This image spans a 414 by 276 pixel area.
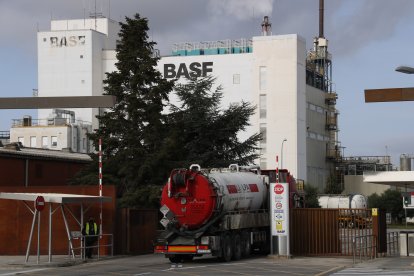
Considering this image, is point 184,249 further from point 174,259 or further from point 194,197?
point 194,197

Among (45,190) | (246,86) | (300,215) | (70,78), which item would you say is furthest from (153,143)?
(70,78)

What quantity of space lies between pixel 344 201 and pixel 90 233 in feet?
190

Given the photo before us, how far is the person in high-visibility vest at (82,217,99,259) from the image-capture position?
105 feet

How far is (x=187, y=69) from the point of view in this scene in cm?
11425

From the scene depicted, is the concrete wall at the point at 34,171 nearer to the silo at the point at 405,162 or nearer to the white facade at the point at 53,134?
the silo at the point at 405,162

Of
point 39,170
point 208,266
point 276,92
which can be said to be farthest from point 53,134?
point 208,266

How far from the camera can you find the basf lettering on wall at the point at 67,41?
117 metres

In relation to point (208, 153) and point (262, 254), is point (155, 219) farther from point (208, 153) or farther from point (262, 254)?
point (208, 153)

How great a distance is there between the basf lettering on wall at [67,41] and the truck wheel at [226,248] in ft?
295

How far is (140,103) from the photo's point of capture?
43094mm

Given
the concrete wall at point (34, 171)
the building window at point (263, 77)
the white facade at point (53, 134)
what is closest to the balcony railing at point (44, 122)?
the white facade at point (53, 134)

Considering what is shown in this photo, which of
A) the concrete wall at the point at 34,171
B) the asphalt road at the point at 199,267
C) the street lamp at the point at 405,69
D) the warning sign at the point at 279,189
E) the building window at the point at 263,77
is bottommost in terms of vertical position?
the asphalt road at the point at 199,267

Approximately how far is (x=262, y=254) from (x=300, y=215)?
2.83 m

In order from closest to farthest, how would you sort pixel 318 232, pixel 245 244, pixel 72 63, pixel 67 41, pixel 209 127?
pixel 245 244 → pixel 318 232 → pixel 209 127 → pixel 67 41 → pixel 72 63
